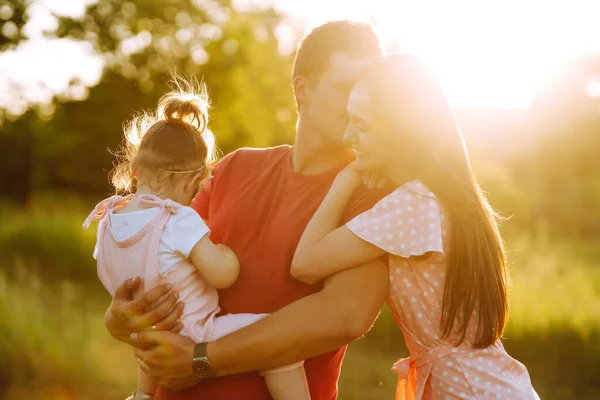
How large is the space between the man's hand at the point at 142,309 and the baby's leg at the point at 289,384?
0.36 meters

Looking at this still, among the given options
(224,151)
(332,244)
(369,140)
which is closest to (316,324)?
(332,244)

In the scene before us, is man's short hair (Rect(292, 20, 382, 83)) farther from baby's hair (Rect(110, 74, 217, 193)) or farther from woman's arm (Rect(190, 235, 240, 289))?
woman's arm (Rect(190, 235, 240, 289))

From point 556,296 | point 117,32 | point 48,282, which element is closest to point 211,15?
point 117,32

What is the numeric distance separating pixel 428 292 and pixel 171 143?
3.27 ft

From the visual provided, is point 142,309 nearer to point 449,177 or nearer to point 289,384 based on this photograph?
point 289,384

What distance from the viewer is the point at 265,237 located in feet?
8.07

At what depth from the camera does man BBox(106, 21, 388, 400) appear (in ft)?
7.18

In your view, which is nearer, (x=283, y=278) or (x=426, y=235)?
(x=426, y=235)

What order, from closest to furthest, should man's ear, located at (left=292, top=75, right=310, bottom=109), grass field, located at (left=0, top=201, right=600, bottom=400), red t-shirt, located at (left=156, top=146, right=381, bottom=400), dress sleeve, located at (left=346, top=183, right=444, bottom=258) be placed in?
1. dress sleeve, located at (left=346, top=183, right=444, bottom=258)
2. red t-shirt, located at (left=156, top=146, right=381, bottom=400)
3. man's ear, located at (left=292, top=75, right=310, bottom=109)
4. grass field, located at (left=0, top=201, right=600, bottom=400)

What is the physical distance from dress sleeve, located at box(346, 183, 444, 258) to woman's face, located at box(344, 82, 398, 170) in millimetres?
112

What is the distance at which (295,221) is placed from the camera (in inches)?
95.7

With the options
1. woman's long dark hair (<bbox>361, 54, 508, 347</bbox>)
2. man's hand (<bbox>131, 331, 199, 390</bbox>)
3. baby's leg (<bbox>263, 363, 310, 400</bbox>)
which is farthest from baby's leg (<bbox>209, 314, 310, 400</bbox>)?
woman's long dark hair (<bbox>361, 54, 508, 347</bbox>)

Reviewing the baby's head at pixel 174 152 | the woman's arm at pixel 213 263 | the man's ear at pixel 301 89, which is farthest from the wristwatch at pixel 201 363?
the man's ear at pixel 301 89

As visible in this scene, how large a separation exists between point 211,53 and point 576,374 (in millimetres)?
16086
